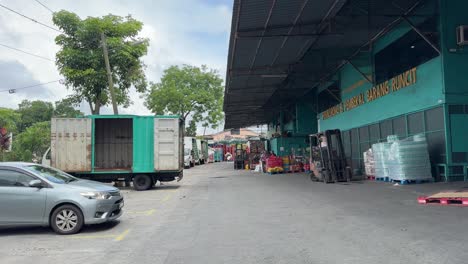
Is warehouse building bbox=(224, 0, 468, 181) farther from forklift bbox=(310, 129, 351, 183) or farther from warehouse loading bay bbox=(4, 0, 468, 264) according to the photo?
forklift bbox=(310, 129, 351, 183)

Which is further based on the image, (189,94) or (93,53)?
(189,94)

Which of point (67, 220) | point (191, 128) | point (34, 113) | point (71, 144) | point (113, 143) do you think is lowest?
point (67, 220)

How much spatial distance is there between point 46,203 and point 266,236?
15.1 ft

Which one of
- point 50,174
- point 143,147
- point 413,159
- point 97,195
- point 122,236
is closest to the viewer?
point 122,236

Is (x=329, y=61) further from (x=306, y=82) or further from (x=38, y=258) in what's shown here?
(x=38, y=258)

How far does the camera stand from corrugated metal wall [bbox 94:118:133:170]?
20828mm

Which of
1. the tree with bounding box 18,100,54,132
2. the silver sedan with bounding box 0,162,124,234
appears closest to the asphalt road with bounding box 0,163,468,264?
the silver sedan with bounding box 0,162,124,234

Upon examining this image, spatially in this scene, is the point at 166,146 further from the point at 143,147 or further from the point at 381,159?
the point at 381,159

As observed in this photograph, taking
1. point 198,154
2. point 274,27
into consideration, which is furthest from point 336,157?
point 198,154

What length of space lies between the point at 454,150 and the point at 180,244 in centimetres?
1217

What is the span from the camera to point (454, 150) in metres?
15.4

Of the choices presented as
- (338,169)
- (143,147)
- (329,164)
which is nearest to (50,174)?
(143,147)

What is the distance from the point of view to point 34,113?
7138 centimetres

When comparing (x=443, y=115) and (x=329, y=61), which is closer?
(x=443, y=115)
